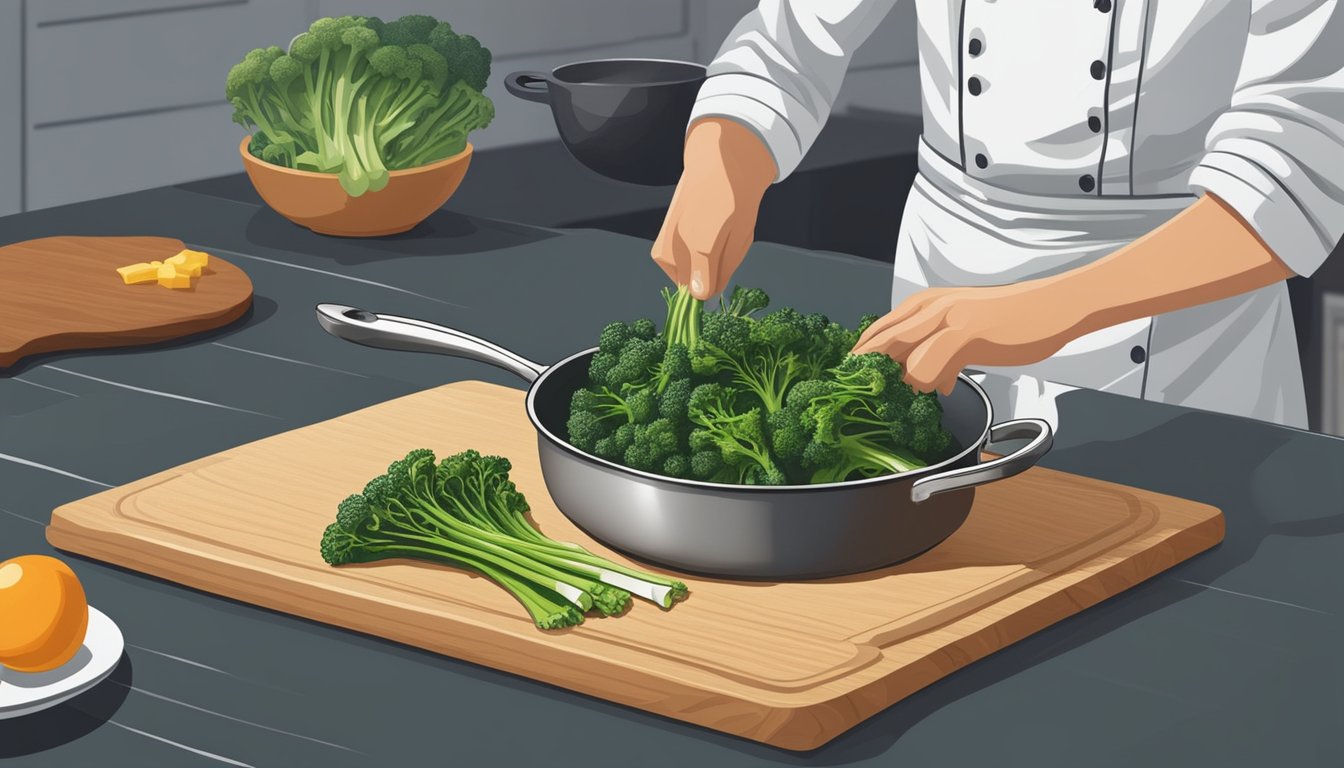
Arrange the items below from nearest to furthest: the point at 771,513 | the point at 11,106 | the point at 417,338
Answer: the point at 771,513 < the point at 417,338 < the point at 11,106

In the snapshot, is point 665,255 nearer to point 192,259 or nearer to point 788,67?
point 788,67

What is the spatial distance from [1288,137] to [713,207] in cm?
50

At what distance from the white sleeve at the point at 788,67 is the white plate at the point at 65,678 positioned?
2.77 feet

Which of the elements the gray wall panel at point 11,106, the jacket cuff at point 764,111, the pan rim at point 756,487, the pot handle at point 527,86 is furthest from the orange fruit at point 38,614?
the gray wall panel at point 11,106

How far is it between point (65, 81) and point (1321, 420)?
8.66 feet

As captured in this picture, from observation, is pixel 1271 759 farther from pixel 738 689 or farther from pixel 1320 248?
pixel 1320 248

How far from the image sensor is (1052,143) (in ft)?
5.64

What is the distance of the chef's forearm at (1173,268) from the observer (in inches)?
52.6

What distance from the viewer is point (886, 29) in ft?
14.1

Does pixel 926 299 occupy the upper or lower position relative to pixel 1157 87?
lower

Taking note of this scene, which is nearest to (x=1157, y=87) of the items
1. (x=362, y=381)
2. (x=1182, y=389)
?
(x=1182, y=389)

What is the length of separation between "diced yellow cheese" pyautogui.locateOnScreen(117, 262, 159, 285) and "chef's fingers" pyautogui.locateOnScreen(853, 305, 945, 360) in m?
0.94

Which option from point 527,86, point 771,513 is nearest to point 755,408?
point 771,513

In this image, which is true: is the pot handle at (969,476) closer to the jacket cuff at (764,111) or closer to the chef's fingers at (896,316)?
the chef's fingers at (896,316)
